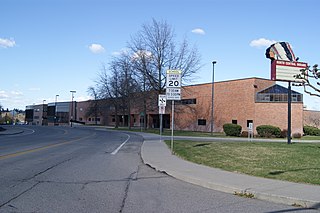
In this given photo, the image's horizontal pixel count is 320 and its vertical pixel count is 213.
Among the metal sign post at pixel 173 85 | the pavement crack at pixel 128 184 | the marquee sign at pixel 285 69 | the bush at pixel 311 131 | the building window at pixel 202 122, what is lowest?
the pavement crack at pixel 128 184

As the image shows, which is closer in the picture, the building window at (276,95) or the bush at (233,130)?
the bush at (233,130)

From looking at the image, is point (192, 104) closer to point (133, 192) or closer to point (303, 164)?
point (303, 164)

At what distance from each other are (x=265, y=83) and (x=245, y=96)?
12.2ft

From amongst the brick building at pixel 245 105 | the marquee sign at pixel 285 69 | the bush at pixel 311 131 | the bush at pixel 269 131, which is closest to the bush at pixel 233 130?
the bush at pixel 269 131

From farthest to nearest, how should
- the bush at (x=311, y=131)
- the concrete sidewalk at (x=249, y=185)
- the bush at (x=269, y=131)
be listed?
the bush at (x=311, y=131) < the bush at (x=269, y=131) < the concrete sidewalk at (x=249, y=185)

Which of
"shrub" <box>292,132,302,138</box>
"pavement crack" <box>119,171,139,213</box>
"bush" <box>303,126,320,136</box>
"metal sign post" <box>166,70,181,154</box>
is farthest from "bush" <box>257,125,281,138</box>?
"pavement crack" <box>119,171,139,213</box>

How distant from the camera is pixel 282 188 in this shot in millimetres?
7645

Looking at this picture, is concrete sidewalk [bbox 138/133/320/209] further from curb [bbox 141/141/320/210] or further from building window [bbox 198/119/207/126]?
building window [bbox 198/119/207/126]

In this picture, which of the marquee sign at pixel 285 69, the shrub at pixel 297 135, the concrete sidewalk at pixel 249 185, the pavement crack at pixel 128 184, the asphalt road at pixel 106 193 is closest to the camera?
the asphalt road at pixel 106 193

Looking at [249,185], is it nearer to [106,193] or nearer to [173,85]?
[106,193]

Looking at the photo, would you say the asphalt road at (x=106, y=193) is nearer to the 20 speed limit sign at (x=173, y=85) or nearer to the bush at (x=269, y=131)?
the 20 speed limit sign at (x=173, y=85)

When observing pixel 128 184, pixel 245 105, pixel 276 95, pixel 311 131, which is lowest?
pixel 128 184

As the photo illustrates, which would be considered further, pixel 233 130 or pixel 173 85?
pixel 233 130

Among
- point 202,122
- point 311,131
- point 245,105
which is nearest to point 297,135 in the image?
point 311,131
